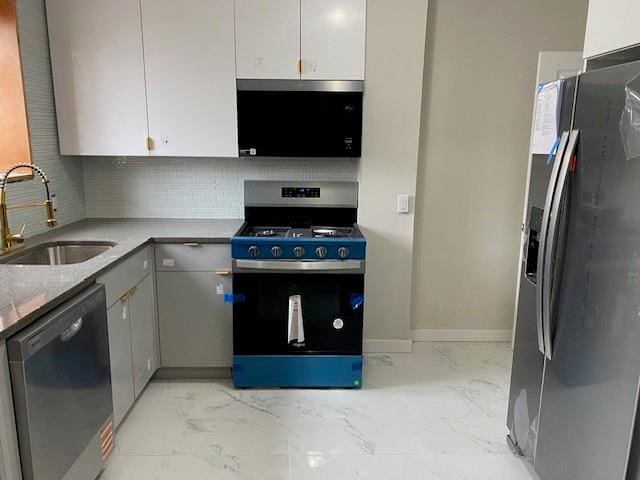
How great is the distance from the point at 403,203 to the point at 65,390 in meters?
2.16

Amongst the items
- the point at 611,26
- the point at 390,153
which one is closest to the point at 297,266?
the point at 390,153

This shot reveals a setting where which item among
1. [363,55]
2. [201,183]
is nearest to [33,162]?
[201,183]

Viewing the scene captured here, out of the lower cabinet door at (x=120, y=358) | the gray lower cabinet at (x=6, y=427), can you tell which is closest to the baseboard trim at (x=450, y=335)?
the lower cabinet door at (x=120, y=358)

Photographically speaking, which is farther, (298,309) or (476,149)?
(476,149)

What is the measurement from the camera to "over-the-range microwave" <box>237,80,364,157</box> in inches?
112

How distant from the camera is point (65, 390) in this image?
1682 millimetres

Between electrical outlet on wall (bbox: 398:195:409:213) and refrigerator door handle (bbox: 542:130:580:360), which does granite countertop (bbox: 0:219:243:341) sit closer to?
electrical outlet on wall (bbox: 398:195:409:213)

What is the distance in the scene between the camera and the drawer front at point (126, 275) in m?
2.17

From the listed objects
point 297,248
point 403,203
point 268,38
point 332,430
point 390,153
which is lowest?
point 332,430

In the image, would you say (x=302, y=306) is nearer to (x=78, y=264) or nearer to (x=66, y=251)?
(x=78, y=264)

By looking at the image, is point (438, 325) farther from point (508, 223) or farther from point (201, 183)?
point (201, 183)

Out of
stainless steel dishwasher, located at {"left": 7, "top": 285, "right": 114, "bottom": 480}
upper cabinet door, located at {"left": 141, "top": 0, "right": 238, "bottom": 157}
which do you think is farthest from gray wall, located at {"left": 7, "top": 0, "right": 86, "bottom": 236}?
stainless steel dishwasher, located at {"left": 7, "top": 285, "right": 114, "bottom": 480}

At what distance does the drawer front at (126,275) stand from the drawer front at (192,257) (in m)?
0.09

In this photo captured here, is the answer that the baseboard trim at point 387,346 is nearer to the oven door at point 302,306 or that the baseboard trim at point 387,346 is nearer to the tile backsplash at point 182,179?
the oven door at point 302,306
